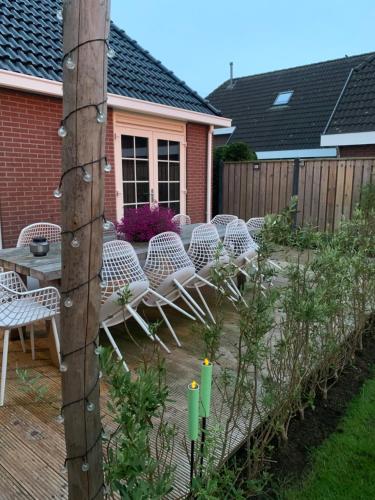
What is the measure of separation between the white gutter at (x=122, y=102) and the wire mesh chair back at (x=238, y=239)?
2531 millimetres

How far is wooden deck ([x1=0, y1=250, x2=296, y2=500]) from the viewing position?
174 centimetres

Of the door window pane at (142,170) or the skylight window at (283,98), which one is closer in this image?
the door window pane at (142,170)

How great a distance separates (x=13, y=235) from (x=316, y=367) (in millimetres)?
3839

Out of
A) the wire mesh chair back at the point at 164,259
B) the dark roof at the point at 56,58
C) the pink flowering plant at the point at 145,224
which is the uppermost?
the dark roof at the point at 56,58

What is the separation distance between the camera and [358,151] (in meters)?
8.76

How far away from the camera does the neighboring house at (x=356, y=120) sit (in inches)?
336

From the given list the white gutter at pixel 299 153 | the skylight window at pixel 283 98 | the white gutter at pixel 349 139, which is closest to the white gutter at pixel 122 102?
the white gutter at pixel 349 139

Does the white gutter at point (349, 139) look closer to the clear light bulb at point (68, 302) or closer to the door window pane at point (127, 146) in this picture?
the door window pane at point (127, 146)

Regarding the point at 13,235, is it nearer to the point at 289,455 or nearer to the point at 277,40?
the point at 289,455

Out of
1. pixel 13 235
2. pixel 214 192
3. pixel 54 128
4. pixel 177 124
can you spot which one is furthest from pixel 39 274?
pixel 214 192

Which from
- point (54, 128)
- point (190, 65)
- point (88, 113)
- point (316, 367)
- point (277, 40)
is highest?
point (190, 65)

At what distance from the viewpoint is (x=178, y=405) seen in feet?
7.86

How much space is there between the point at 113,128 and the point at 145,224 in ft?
8.31

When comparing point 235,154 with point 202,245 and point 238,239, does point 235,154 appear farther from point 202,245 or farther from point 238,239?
point 202,245
